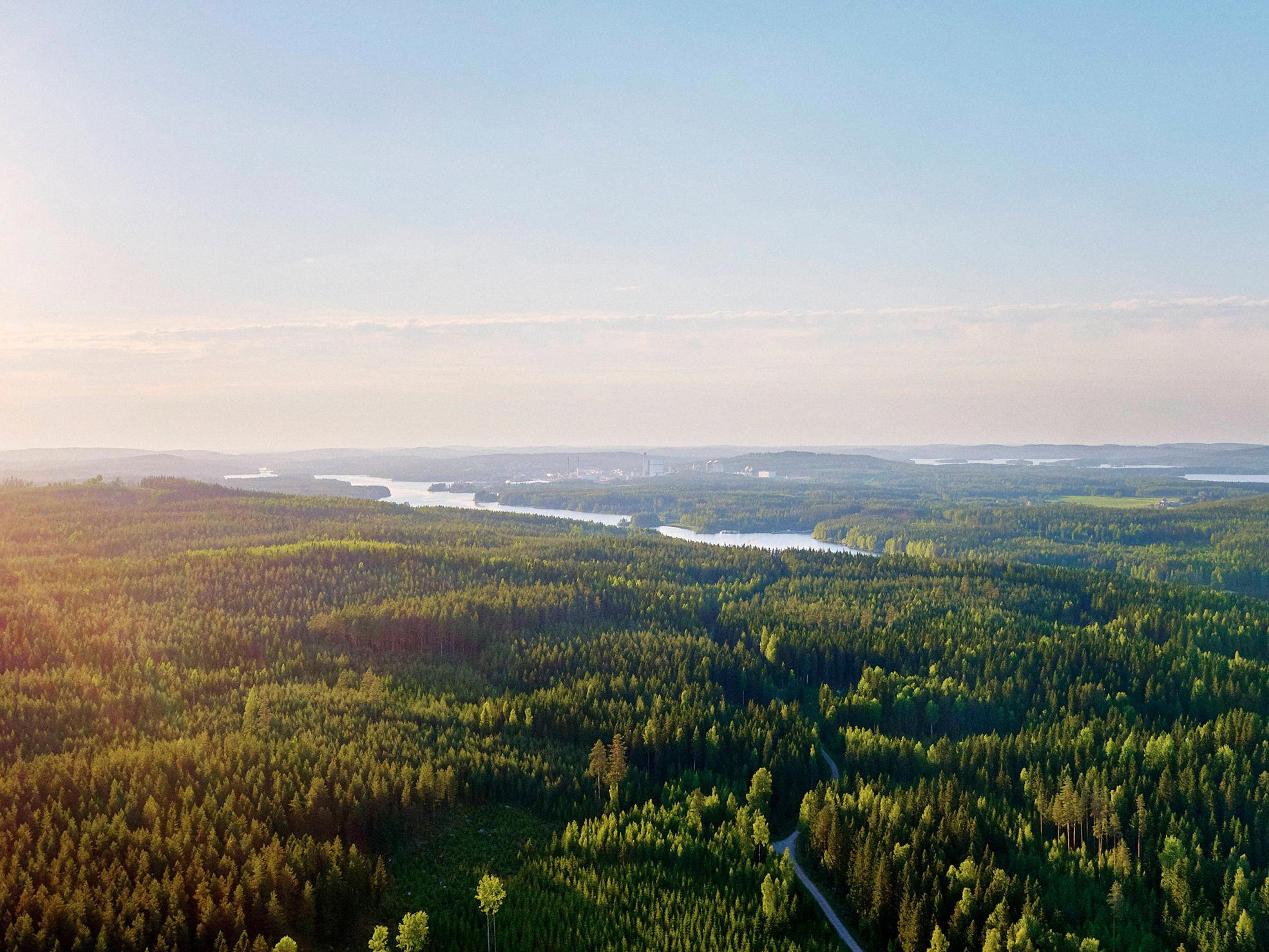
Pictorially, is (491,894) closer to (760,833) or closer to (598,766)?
(760,833)

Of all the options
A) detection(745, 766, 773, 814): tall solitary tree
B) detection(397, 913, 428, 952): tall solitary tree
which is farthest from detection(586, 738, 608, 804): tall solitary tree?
detection(397, 913, 428, 952): tall solitary tree

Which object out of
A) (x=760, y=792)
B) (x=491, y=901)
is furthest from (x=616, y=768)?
(x=491, y=901)

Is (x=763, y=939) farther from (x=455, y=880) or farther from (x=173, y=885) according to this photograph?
(x=173, y=885)

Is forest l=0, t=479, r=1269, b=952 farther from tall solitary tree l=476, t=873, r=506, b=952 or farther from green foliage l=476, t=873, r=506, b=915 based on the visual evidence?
green foliage l=476, t=873, r=506, b=915

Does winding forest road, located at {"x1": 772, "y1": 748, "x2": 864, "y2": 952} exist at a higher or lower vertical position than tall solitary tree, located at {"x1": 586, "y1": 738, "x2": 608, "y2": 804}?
lower

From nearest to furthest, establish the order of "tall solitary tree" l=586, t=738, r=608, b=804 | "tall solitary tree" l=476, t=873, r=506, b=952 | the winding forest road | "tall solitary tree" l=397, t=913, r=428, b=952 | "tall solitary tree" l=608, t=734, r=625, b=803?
"tall solitary tree" l=397, t=913, r=428, b=952 → "tall solitary tree" l=476, t=873, r=506, b=952 → the winding forest road → "tall solitary tree" l=608, t=734, r=625, b=803 → "tall solitary tree" l=586, t=738, r=608, b=804

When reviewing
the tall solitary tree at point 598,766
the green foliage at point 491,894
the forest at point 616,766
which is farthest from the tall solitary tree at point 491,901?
the tall solitary tree at point 598,766

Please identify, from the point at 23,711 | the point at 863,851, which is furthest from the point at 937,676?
the point at 23,711
